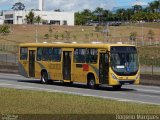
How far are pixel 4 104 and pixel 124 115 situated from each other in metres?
4.95

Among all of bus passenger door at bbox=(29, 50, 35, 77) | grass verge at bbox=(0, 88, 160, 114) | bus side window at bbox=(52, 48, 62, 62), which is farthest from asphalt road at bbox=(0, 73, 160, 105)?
grass verge at bbox=(0, 88, 160, 114)

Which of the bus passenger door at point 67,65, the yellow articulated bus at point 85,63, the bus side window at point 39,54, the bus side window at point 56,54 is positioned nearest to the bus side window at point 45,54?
the yellow articulated bus at point 85,63

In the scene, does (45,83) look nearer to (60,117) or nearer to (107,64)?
(107,64)

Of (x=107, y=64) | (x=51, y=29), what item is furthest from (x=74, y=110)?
(x=51, y=29)

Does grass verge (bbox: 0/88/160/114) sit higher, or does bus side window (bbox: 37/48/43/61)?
bus side window (bbox: 37/48/43/61)

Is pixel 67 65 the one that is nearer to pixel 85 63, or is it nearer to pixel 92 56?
pixel 85 63

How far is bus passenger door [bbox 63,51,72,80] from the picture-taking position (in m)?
31.9

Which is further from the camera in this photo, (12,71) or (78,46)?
(12,71)

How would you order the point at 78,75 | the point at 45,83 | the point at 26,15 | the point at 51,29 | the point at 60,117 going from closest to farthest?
the point at 60,117, the point at 78,75, the point at 45,83, the point at 51,29, the point at 26,15

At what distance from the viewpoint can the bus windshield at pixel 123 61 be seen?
94.4 feet

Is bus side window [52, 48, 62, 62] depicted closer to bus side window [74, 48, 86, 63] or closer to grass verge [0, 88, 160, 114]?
bus side window [74, 48, 86, 63]

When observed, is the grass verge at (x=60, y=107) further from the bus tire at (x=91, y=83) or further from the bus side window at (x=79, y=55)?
the bus side window at (x=79, y=55)

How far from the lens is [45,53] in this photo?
34.2 meters

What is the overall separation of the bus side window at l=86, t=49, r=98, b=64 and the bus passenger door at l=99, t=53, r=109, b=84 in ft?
1.40
